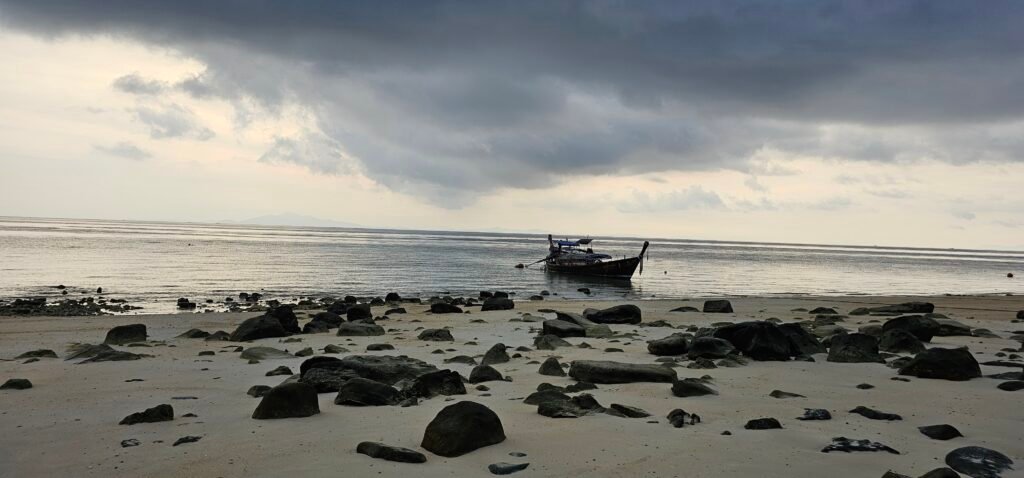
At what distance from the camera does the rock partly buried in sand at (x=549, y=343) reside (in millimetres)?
13748

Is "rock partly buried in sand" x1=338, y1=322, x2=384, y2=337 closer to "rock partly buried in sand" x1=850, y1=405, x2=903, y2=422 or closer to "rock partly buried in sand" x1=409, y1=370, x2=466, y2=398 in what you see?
"rock partly buried in sand" x1=409, y1=370, x2=466, y2=398

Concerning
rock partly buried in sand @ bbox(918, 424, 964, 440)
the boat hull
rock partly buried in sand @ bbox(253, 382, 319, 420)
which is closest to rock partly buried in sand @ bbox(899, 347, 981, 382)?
rock partly buried in sand @ bbox(918, 424, 964, 440)

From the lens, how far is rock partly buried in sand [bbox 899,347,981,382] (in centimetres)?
955

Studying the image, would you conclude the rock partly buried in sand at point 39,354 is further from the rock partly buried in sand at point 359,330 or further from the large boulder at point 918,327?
the large boulder at point 918,327

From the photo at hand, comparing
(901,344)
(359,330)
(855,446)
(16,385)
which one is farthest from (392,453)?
(359,330)

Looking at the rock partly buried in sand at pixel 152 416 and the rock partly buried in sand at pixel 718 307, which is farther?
the rock partly buried in sand at pixel 718 307

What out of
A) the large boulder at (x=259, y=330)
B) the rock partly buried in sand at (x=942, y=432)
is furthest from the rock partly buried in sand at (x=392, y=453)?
the large boulder at (x=259, y=330)

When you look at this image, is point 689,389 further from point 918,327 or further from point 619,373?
point 918,327

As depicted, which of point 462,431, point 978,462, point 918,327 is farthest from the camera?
point 918,327

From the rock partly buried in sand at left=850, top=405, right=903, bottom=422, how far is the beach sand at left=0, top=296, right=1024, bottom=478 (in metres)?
0.17

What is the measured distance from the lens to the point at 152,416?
292 inches

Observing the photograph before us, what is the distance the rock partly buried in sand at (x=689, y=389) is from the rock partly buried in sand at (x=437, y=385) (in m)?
2.70

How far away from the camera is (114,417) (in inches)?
302

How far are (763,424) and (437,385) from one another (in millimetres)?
3902
